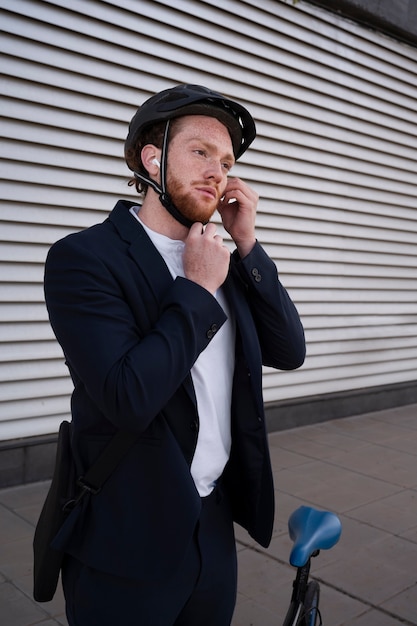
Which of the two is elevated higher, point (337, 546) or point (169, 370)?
point (169, 370)

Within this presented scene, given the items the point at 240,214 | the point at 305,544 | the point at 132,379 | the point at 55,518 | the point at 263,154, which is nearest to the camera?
the point at 132,379

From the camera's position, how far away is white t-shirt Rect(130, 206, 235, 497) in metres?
1.74

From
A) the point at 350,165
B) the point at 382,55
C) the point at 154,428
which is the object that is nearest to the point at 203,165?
the point at 154,428

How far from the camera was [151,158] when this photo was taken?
1793mm

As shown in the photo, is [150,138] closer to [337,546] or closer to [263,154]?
[337,546]

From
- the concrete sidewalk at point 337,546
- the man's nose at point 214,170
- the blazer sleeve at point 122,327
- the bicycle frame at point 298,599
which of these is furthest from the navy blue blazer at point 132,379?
the concrete sidewalk at point 337,546

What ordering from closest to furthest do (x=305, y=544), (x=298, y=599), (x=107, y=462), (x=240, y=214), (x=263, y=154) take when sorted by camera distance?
(x=107, y=462) < (x=240, y=214) < (x=305, y=544) < (x=298, y=599) < (x=263, y=154)

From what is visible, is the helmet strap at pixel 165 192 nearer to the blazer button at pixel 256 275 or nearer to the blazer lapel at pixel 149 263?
the blazer lapel at pixel 149 263

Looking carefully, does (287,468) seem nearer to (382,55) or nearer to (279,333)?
(279,333)

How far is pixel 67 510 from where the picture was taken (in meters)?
1.68

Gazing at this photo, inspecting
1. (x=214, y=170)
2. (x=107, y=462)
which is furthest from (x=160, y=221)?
(x=107, y=462)

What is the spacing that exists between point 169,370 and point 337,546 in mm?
3045

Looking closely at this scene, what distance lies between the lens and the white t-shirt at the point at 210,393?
1.74 metres

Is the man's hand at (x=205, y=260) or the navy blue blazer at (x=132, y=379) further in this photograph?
the man's hand at (x=205, y=260)
